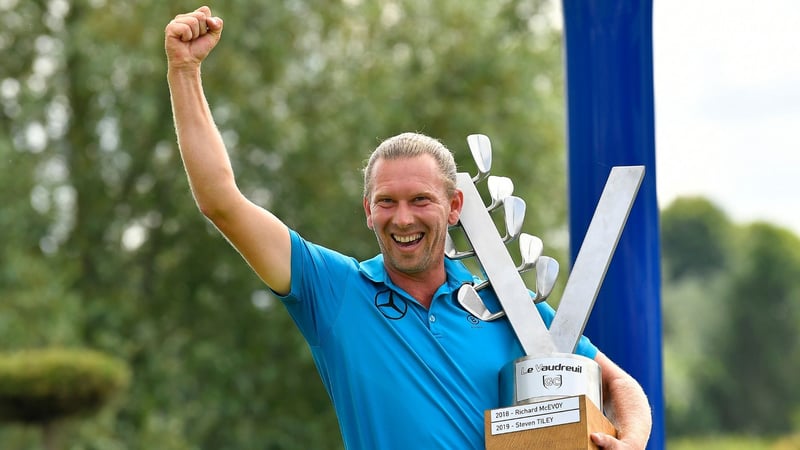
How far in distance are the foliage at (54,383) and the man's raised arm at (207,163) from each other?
8196 mm

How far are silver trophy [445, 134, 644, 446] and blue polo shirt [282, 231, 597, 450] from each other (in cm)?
5

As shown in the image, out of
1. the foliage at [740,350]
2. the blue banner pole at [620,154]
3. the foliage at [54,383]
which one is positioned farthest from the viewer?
the foliage at [740,350]

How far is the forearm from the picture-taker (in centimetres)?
321

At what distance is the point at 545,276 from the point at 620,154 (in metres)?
0.71

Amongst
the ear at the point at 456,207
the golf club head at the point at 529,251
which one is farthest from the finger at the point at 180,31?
the golf club head at the point at 529,251

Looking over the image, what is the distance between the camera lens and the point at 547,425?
308 centimetres

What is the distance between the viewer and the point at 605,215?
3.65 meters

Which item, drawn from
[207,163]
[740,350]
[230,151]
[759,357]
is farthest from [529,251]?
[740,350]

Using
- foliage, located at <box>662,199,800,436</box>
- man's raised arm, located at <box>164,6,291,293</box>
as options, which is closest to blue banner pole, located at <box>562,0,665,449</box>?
man's raised arm, located at <box>164,6,291,293</box>

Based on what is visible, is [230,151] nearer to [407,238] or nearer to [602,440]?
[407,238]

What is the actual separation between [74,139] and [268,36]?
2223 millimetres

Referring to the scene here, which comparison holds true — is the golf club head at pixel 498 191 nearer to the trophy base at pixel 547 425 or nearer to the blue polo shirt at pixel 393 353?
the blue polo shirt at pixel 393 353

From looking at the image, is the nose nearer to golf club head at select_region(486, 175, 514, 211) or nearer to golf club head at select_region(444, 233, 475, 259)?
golf club head at select_region(444, 233, 475, 259)

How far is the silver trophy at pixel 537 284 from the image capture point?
3.24 meters
